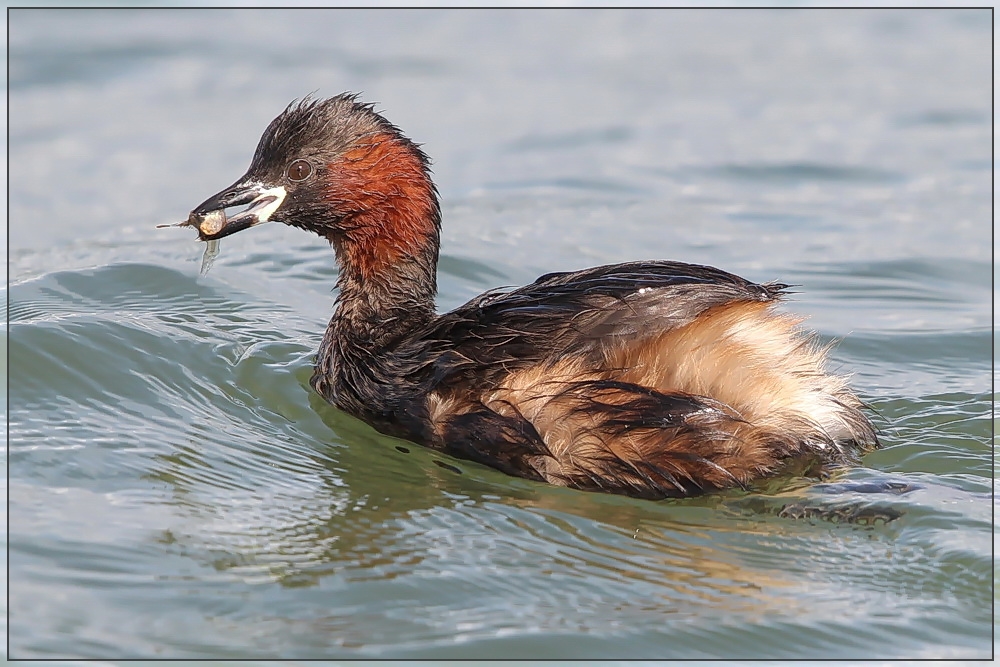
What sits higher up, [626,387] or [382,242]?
[382,242]

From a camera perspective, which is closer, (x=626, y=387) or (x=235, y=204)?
(x=626, y=387)

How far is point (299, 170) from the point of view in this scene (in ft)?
20.1

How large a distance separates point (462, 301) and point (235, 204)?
2.21 m

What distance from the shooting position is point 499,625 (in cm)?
431

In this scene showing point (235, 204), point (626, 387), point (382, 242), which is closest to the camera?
point (626, 387)

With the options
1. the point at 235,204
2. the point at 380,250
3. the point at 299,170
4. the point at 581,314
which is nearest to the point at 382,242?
the point at 380,250

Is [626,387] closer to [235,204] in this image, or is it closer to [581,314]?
[581,314]

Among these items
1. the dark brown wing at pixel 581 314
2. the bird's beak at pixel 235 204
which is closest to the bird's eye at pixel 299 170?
the bird's beak at pixel 235 204

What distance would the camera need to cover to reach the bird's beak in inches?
238

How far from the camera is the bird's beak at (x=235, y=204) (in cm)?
604

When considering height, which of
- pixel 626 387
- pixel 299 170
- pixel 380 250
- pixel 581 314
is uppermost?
pixel 299 170

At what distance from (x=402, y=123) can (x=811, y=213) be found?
3.15 metres

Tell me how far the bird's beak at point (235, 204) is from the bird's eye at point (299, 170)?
0.07 m

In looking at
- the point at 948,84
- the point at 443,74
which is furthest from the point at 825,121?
the point at 443,74
